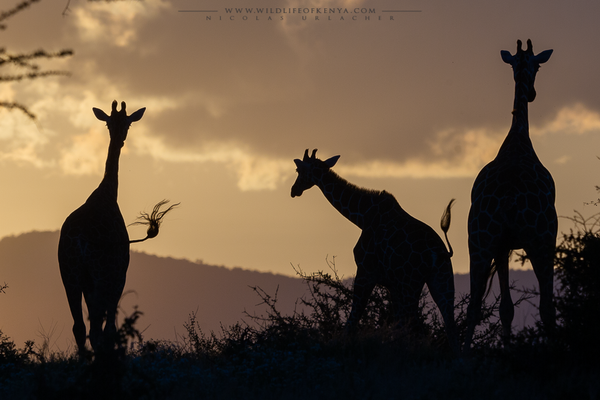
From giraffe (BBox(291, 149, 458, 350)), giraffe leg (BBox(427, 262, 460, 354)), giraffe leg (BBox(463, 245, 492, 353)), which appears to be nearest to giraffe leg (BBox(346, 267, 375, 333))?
giraffe (BBox(291, 149, 458, 350))

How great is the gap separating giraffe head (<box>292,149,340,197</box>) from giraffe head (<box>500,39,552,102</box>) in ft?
13.2

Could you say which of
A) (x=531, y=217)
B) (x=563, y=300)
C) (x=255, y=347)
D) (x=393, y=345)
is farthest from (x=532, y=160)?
(x=255, y=347)

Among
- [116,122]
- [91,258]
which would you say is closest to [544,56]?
[116,122]

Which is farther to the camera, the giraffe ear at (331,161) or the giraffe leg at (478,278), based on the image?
the giraffe ear at (331,161)

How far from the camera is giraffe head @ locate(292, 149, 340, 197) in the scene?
15242mm

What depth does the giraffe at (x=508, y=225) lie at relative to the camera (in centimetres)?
1148

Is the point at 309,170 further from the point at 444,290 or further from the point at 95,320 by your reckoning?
the point at 95,320

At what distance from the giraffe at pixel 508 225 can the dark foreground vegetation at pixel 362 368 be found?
120 cm

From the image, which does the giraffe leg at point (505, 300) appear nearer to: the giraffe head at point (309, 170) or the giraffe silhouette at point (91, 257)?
the giraffe head at point (309, 170)

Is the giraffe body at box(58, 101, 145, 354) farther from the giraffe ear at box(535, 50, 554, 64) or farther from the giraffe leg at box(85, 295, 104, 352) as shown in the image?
the giraffe ear at box(535, 50, 554, 64)

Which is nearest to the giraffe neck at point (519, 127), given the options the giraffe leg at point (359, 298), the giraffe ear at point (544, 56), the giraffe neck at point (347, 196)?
the giraffe ear at point (544, 56)

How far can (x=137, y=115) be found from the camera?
1602 cm

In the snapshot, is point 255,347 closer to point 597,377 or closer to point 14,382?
point 14,382

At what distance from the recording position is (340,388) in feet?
29.0
